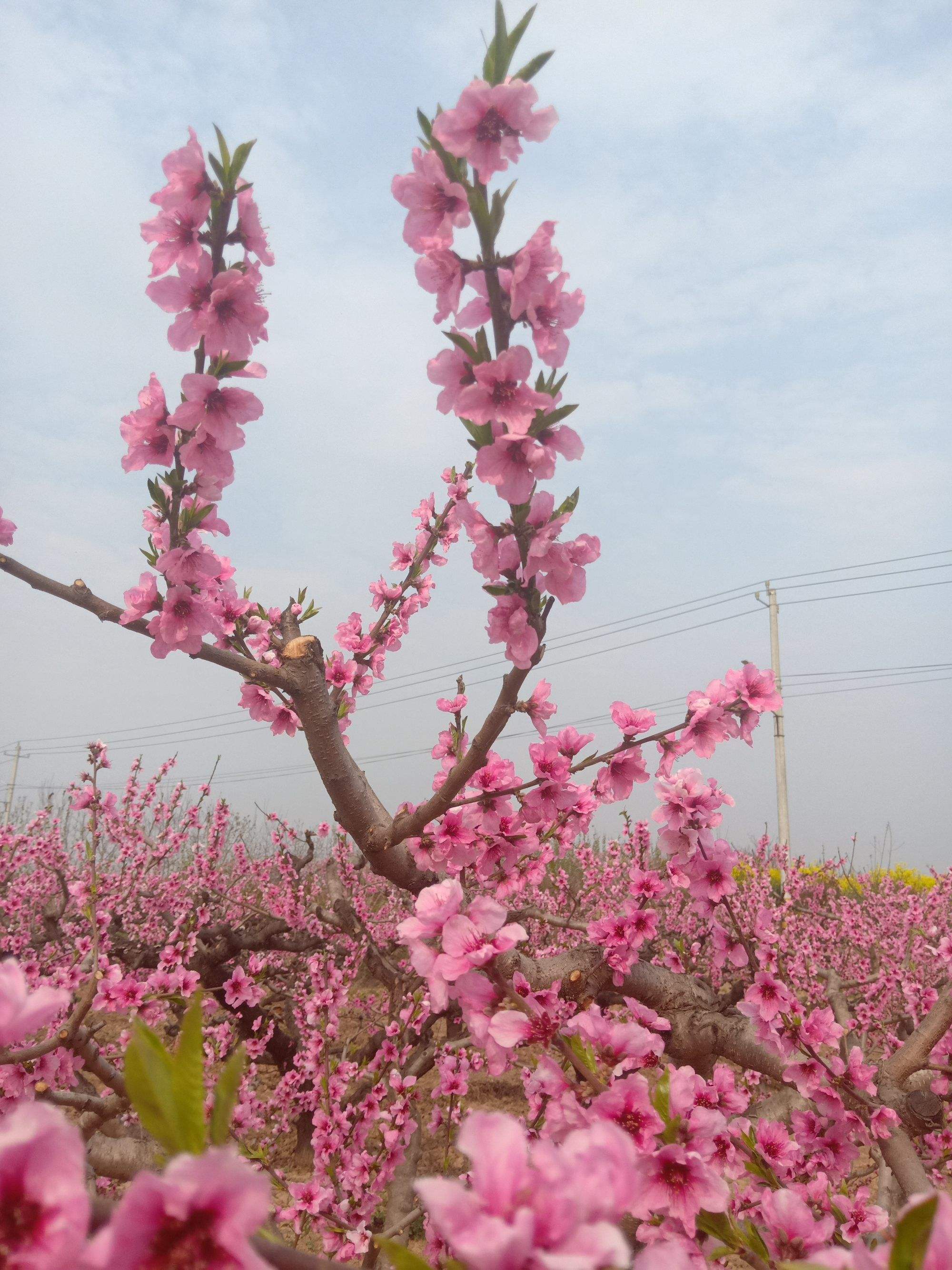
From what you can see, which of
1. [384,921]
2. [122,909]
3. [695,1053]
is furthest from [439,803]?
[384,921]

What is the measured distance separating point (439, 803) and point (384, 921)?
7.66m

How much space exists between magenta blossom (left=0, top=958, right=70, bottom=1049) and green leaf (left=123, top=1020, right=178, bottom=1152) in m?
0.09

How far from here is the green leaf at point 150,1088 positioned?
2.00 feet

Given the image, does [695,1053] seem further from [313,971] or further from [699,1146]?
[313,971]

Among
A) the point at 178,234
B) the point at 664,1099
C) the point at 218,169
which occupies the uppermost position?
the point at 218,169

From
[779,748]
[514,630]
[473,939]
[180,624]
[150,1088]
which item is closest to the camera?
[150,1088]

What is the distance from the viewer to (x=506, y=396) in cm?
155

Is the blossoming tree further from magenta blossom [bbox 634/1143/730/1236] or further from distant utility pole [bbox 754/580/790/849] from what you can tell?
distant utility pole [bbox 754/580/790/849]

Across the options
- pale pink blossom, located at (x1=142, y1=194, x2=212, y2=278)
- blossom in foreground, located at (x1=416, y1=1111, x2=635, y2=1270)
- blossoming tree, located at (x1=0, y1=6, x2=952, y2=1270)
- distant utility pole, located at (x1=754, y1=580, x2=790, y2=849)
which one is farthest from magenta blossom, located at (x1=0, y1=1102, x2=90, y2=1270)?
distant utility pole, located at (x1=754, y1=580, x2=790, y2=849)

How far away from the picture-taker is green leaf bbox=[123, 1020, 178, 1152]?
0.61 meters

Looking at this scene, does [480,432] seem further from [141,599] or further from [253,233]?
[141,599]

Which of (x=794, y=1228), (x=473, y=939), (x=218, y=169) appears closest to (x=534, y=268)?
(x=218, y=169)

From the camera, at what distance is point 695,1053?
9.66 feet

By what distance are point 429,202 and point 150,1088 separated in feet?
5.25
